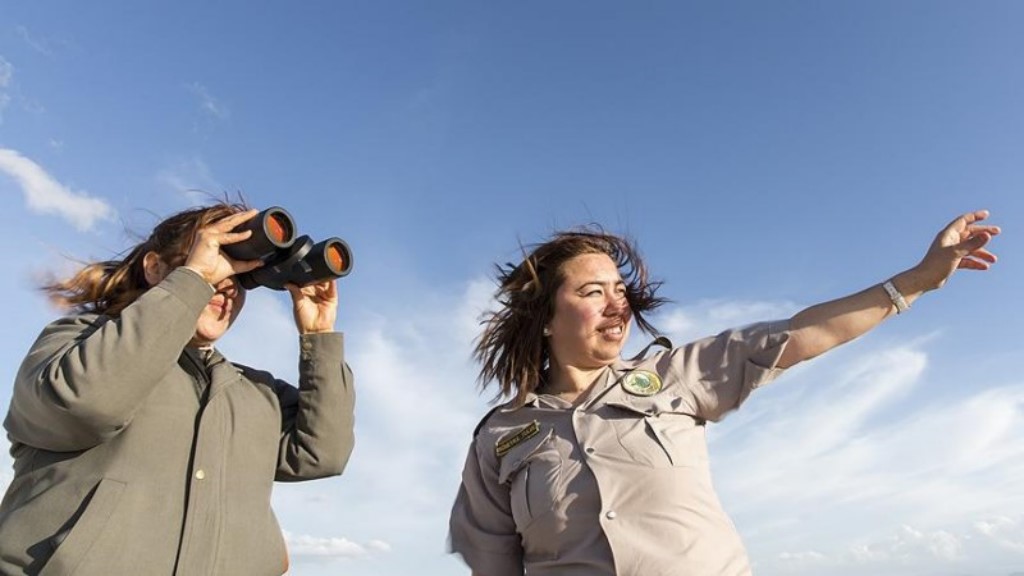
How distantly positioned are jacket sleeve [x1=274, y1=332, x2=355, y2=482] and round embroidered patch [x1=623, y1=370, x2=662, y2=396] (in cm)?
109

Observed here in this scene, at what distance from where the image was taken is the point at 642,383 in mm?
3383

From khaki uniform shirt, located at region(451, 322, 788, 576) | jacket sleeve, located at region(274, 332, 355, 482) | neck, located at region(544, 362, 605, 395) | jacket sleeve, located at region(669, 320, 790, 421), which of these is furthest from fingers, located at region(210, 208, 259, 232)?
jacket sleeve, located at region(669, 320, 790, 421)

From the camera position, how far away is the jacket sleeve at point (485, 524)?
3.37m

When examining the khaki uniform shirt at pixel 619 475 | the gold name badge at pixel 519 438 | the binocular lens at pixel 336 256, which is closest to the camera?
the khaki uniform shirt at pixel 619 475

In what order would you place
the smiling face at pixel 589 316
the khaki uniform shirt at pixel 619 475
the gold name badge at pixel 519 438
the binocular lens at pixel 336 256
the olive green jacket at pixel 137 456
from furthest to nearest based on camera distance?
1. the smiling face at pixel 589 316
2. the gold name badge at pixel 519 438
3. the binocular lens at pixel 336 256
4. the khaki uniform shirt at pixel 619 475
5. the olive green jacket at pixel 137 456

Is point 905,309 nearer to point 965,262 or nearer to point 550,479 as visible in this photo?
point 965,262

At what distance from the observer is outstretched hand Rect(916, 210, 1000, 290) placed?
3031 millimetres

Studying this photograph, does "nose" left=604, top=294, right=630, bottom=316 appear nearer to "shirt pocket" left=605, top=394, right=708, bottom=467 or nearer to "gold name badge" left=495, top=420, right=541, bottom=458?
"shirt pocket" left=605, top=394, right=708, bottom=467

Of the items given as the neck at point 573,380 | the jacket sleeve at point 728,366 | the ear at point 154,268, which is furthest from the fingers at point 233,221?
the jacket sleeve at point 728,366

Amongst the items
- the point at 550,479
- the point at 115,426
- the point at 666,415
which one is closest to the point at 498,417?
the point at 550,479

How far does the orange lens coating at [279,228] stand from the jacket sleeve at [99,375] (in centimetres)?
48

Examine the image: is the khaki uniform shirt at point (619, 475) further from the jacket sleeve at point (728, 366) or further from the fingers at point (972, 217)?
the fingers at point (972, 217)

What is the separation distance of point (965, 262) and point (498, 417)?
1917mm

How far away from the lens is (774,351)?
3.17m
